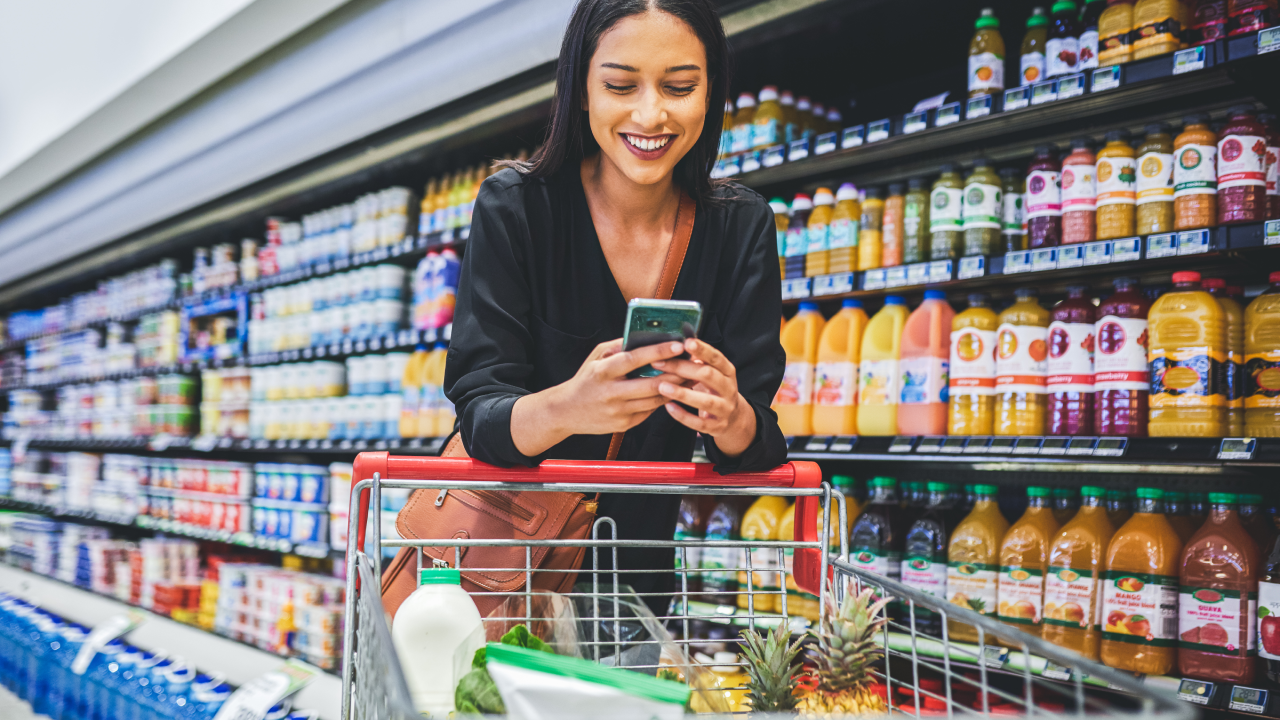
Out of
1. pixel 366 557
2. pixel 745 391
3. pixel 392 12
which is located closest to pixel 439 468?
pixel 366 557

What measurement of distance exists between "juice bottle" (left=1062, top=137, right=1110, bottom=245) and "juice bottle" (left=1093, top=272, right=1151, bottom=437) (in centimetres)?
16

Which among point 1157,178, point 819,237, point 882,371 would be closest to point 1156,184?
point 1157,178

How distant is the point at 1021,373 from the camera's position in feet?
7.63

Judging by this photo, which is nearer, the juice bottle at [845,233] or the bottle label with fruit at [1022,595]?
the bottle label with fruit at [1022,595]

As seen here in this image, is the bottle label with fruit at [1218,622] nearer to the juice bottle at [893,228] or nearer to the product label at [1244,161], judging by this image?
the product label at [1244,161]

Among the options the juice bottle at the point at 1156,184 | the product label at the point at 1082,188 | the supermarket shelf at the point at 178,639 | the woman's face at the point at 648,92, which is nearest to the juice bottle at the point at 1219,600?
the juice bottle at the point at 1156,184

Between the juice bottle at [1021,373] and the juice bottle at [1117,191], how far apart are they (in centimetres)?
28

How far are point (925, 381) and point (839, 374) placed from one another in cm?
28

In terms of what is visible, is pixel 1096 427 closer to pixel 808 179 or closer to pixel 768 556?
pixel 768 556

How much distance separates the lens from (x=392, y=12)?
3477 millimetres

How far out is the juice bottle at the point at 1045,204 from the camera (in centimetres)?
235

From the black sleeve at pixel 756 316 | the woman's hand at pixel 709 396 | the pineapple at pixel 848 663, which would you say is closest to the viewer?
the pineapple at pixel 848 663

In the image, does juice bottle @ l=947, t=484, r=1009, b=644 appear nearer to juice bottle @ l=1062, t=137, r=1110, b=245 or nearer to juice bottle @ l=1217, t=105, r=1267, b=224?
juice bottle @ l=1062, t=137, r=1110, b=245

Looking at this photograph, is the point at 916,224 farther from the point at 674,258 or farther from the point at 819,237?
the point at 674,258
